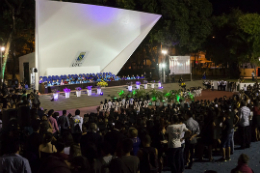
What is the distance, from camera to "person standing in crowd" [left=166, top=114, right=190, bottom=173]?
5.03 meters

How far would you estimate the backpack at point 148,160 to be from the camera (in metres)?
3.84

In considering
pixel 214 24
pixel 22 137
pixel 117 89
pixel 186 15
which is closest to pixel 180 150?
pixel 22 137

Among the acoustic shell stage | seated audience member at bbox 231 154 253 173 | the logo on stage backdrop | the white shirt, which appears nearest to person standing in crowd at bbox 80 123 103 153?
the white shirt

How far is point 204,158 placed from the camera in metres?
6.56

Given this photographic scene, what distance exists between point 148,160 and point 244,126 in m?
4.32

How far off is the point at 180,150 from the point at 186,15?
81.5ft

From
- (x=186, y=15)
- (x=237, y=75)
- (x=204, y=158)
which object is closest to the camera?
(x=204, y=158)

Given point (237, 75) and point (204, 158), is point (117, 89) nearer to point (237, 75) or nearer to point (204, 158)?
point (204, 158)

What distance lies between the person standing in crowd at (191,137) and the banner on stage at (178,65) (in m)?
20.3

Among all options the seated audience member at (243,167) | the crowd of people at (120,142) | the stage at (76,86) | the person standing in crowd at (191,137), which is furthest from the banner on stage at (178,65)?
the seated audience member at (243,167)

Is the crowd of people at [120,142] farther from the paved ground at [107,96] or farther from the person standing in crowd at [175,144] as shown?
the paved ground at [107,96]

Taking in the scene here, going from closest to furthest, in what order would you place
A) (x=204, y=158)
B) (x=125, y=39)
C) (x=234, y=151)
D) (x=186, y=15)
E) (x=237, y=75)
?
(x=204, y=158), (x=234, y=151), (x=125, y=39), (x=186, y=15), (x=237, y=75)

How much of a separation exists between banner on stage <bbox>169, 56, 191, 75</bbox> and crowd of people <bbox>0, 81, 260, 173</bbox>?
17.5m

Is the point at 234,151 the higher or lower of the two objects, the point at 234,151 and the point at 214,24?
the lower
